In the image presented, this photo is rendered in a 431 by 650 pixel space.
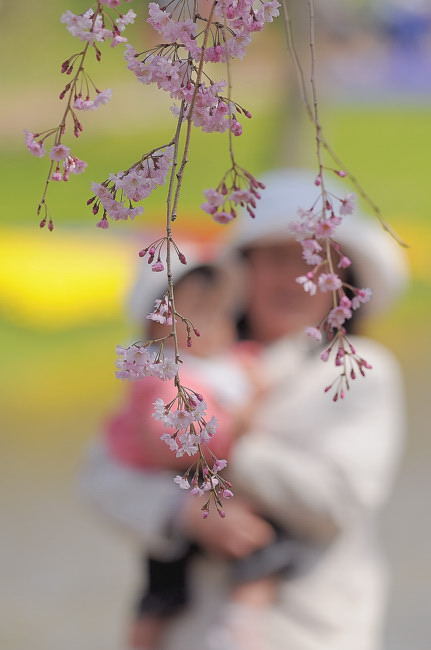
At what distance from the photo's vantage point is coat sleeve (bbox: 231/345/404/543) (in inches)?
94.3

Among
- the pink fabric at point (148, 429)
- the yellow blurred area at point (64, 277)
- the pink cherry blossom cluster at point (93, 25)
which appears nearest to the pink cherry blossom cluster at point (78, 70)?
the pink cherry blossom cluster at point (93, 25)

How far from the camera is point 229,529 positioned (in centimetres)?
230

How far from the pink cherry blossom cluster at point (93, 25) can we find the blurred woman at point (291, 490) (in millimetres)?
1546

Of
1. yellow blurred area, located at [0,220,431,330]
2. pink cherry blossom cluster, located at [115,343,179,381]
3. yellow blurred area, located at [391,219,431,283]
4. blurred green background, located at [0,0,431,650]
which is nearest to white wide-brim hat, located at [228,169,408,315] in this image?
blurred green background, located at [0,0,431,650]

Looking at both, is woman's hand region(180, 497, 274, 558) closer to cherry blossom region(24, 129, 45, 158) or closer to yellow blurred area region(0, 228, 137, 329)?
cherry blossom region(24, 129, 45, 158)

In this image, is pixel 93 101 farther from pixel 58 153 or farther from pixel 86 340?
pixel 86 340

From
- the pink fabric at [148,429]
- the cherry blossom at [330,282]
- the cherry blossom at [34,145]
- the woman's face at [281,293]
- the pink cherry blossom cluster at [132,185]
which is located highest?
the woman's face at [281,293]

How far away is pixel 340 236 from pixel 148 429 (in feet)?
1.94

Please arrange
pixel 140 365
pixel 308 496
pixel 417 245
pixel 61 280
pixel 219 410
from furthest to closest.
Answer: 1. pixel 417 245
2. pixel 61 280
3. pixel 308 496
4. pixel 219 410
5. pixel 140 365

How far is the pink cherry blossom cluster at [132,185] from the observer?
0.87 metres

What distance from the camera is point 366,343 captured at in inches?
106

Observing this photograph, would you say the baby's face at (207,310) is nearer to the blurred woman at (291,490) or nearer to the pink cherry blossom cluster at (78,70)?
the blurred woman at (291,490)

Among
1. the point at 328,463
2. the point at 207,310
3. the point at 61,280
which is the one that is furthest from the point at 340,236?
the point at 61,280

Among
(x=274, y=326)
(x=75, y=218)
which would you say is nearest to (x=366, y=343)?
(x=274, y=326)
